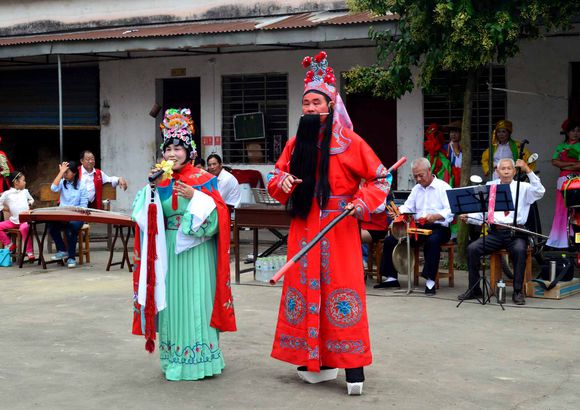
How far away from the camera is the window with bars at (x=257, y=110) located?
16.7 m

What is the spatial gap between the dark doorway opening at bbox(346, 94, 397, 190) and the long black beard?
30.1 ft

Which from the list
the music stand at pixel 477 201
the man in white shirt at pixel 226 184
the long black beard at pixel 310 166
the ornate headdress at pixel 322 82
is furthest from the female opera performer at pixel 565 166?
the long black beard at pixel 310 166

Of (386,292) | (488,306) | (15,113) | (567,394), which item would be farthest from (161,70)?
(567,394)

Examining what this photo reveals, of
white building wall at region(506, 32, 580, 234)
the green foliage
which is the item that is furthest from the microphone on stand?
white building wall at region(506, 32, 580, 234)

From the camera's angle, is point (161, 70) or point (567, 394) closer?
point (567, 394)

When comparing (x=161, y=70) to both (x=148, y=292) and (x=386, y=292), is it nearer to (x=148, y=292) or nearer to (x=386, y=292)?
(x=386, y=292)

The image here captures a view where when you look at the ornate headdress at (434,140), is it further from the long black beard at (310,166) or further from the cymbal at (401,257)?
the long black beard at (310,166)

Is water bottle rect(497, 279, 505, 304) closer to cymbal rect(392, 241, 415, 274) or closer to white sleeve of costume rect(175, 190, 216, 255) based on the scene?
cymbal rect(392, 241, 415, 274)

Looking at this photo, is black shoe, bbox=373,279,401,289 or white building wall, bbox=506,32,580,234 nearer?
black shoe, bbox=373,279,401,289

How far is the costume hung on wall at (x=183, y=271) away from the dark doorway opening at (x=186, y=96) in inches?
412

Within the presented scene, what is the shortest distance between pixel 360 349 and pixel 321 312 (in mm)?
355

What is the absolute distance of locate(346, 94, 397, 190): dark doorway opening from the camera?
15797 mm

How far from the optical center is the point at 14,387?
263 inches

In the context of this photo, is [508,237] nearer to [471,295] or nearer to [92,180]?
[471,295]
